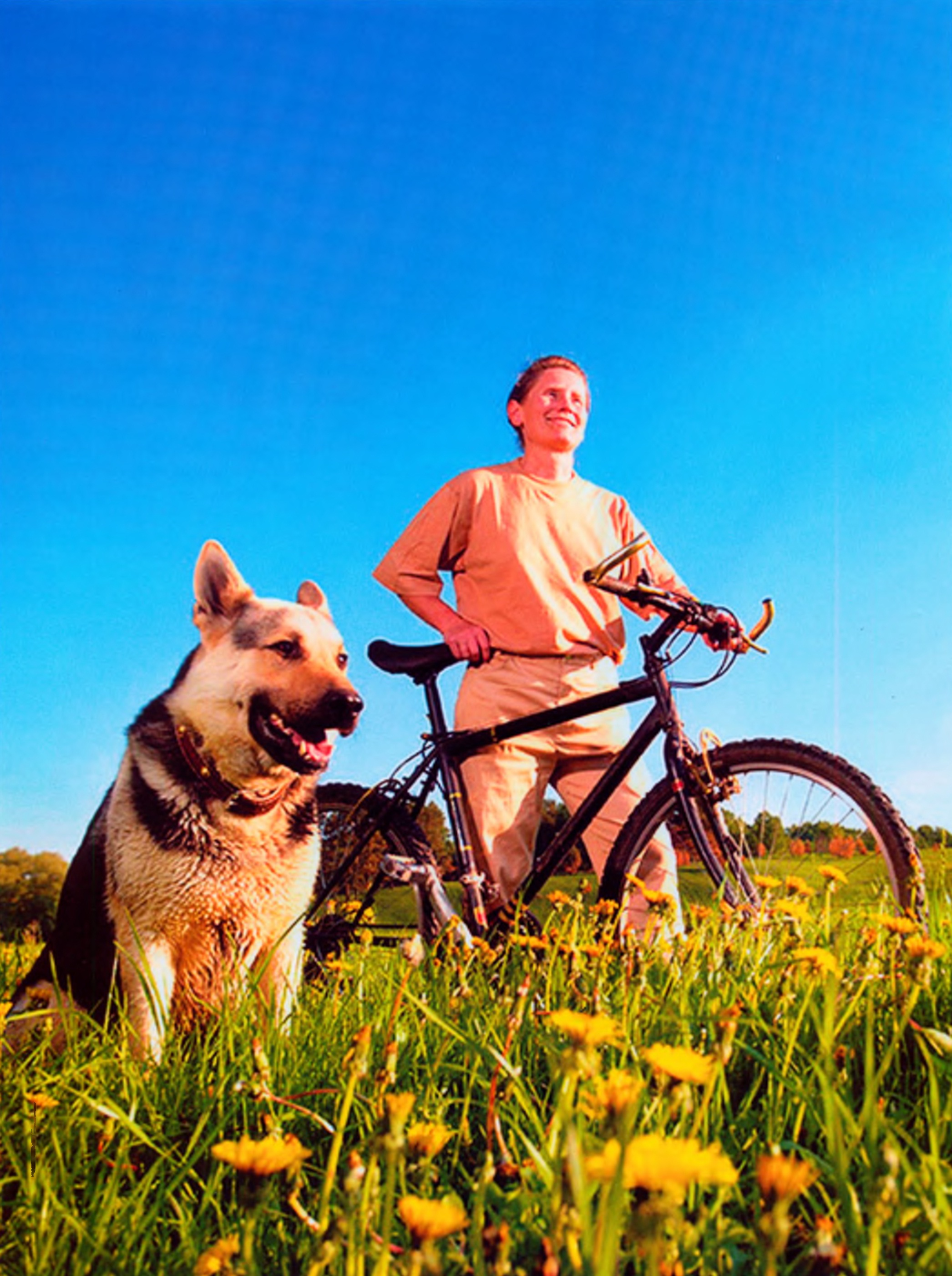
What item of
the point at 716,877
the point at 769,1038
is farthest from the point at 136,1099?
the point at 716,877

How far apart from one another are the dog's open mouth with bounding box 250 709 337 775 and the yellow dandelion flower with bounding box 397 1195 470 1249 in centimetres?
270

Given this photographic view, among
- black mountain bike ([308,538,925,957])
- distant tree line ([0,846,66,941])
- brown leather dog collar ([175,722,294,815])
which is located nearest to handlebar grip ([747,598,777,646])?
black mountain bike ([308,538,925,957])

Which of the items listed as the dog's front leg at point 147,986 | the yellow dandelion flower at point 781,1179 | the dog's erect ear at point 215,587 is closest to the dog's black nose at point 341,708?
the dog's erect ear at point 215,587

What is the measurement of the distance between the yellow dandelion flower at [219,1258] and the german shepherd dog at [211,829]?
1.93m

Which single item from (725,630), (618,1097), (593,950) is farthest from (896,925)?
(725,630)

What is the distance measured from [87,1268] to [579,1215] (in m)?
0.84

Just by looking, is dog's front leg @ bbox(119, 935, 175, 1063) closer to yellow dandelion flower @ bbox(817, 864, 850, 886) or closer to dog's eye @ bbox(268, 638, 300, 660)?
dog's eye @ bbox(268, 638, 300, 660)

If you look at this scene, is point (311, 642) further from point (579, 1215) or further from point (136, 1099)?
point (579, 1215)

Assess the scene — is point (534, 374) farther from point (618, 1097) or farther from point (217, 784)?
point (618, 1097)

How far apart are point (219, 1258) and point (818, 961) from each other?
39.4 inches

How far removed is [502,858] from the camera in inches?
188

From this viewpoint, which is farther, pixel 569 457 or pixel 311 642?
pixel 569 457

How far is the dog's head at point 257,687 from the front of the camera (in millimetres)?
3490

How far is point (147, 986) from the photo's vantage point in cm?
263
